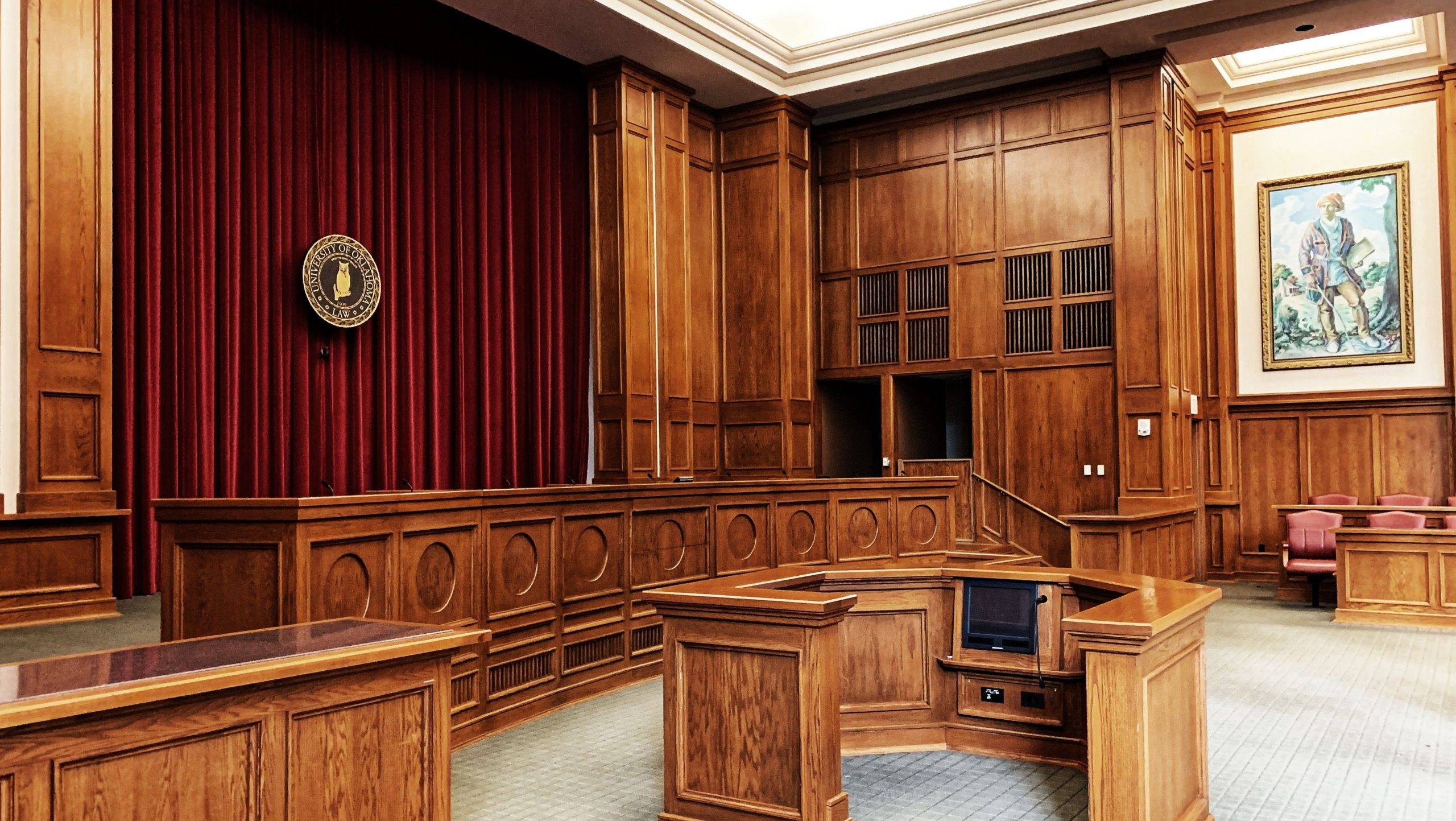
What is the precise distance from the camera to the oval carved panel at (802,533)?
325 inches

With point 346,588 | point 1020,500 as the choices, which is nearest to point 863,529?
point 1020,500

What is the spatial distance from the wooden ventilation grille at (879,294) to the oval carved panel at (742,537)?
4437 mm

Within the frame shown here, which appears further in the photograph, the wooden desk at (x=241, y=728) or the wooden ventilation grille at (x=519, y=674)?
the wooden ventilation grille at (x=519, y=674)

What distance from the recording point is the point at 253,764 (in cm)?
259

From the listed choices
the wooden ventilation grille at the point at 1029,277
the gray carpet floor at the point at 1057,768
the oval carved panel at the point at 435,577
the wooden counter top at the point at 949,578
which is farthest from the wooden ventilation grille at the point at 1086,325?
the oval carved panel at the point at 435,577

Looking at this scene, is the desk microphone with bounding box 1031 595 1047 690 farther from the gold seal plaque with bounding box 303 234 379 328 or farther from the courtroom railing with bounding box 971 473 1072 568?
the gold seal plaque with bounding box 303 234 379 328

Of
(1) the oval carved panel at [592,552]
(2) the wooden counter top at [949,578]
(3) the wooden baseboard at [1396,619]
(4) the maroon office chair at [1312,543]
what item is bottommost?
(3) the wooden baseboard at [1396,619]

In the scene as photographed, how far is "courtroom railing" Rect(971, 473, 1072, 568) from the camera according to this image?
392 inches

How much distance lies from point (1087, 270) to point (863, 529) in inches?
153

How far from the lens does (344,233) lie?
805cm

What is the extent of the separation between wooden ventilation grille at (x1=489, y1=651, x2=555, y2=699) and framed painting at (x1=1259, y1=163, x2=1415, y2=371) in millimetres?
9436

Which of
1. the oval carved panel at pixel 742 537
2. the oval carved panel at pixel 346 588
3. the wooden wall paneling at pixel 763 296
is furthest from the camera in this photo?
the wooden wall paneling at pixel 763 296

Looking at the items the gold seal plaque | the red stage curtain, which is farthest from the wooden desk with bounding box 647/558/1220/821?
the gold seal plaque

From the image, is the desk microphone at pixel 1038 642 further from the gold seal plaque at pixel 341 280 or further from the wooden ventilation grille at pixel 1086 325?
the wooden ventilation grille at pixel 1086 325
